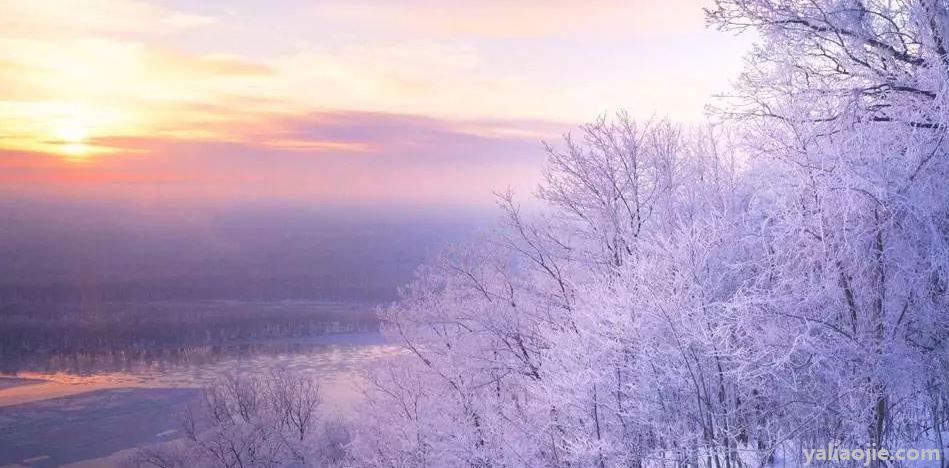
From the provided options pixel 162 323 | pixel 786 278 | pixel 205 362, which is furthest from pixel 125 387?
pixel 786 278

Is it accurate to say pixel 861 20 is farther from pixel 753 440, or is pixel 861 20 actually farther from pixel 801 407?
pixel 753 440

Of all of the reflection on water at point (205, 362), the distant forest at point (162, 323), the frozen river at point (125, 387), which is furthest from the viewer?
the distant forest at point (162, 323)

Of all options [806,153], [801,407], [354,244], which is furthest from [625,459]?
[354,244]

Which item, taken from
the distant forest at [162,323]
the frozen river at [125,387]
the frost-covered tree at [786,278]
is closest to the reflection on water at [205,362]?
the frozen river at [125,387]

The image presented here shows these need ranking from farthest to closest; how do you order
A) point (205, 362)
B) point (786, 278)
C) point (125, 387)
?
point (205, 362) → point (125, 387) → point (786, 278)

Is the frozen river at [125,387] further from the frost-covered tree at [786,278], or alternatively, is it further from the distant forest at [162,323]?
the frost-covered tree at [786,278]

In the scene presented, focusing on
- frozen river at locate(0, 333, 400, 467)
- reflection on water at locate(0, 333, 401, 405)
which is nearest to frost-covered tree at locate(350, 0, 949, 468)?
frozen river at locate(0, 333, 400, 467)

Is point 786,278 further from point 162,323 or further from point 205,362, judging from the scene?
point 162,323

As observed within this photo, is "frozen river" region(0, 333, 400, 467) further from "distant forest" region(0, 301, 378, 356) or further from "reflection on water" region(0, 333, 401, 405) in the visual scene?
"distant forest" region(0, 301, 378, 356)
